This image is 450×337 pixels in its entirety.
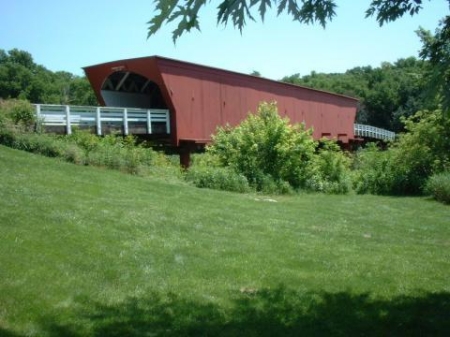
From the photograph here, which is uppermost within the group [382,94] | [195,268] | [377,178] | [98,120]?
[382,94]

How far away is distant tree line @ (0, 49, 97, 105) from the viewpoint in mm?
74812

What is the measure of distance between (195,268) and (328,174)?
14941 millimetres

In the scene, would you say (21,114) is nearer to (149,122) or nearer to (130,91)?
(149,122)

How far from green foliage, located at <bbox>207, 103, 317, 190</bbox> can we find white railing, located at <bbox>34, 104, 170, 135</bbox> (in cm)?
432

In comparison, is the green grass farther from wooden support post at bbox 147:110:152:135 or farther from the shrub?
wooden support post at bbox 147:110:152:135

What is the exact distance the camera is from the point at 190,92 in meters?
23.3

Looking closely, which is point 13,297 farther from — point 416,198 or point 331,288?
point 416,198

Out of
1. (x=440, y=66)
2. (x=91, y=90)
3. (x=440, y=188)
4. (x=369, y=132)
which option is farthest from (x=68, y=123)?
(x=91, y=90)

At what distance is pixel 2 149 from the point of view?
13.3 meters

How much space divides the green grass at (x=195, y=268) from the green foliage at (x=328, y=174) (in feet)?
25.4

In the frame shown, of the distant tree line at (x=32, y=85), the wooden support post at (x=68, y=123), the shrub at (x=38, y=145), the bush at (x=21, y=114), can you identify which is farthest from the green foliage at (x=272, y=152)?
the distant tree line at (x=32, y=85)

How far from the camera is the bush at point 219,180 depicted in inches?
655

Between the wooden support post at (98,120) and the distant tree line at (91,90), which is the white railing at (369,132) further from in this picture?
the wooden support post at (98,120)

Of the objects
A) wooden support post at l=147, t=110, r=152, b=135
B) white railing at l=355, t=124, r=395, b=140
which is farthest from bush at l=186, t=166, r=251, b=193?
white railing at l=355, t=124, r=395, b=140
